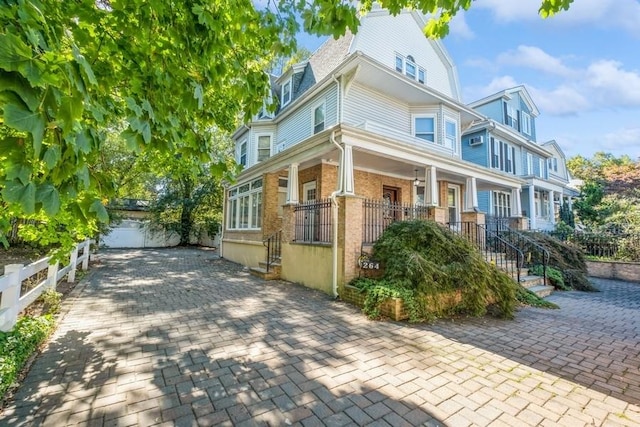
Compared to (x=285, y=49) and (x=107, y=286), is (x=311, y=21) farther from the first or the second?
(x=107, y=286)

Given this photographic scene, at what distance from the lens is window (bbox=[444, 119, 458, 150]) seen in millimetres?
12938

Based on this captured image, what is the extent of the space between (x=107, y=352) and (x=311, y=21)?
16.1ft

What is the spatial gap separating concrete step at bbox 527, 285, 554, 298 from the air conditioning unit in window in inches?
446

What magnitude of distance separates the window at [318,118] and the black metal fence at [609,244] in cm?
1152

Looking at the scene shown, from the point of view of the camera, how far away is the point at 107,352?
3805 millimetres

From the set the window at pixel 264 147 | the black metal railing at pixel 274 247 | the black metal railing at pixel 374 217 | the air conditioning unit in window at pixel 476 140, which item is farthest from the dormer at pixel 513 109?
the black metal railing at pixel 274 247

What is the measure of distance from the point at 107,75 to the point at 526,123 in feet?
83.3

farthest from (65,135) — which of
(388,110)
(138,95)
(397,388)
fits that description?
(388,110)

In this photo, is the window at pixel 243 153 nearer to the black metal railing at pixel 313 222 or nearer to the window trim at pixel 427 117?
the black metal railing at pixel 313 222

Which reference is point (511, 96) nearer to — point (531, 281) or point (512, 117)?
point (512, 117)

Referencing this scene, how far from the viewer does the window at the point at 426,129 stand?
504 inches

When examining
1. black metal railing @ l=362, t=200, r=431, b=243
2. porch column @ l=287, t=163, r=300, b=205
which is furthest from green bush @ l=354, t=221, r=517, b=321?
porch column @ l=287, t=163, r=300, b=205

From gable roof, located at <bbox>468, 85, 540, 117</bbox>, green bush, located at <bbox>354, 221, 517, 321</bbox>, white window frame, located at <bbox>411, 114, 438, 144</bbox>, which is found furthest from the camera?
gable roof, located at <bbox>468, 85, 540, 117</bbox>

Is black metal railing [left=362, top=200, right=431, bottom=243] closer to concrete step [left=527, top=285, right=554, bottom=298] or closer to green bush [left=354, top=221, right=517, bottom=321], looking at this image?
green bush [left=354, top=221, right=517, bottom=321]
